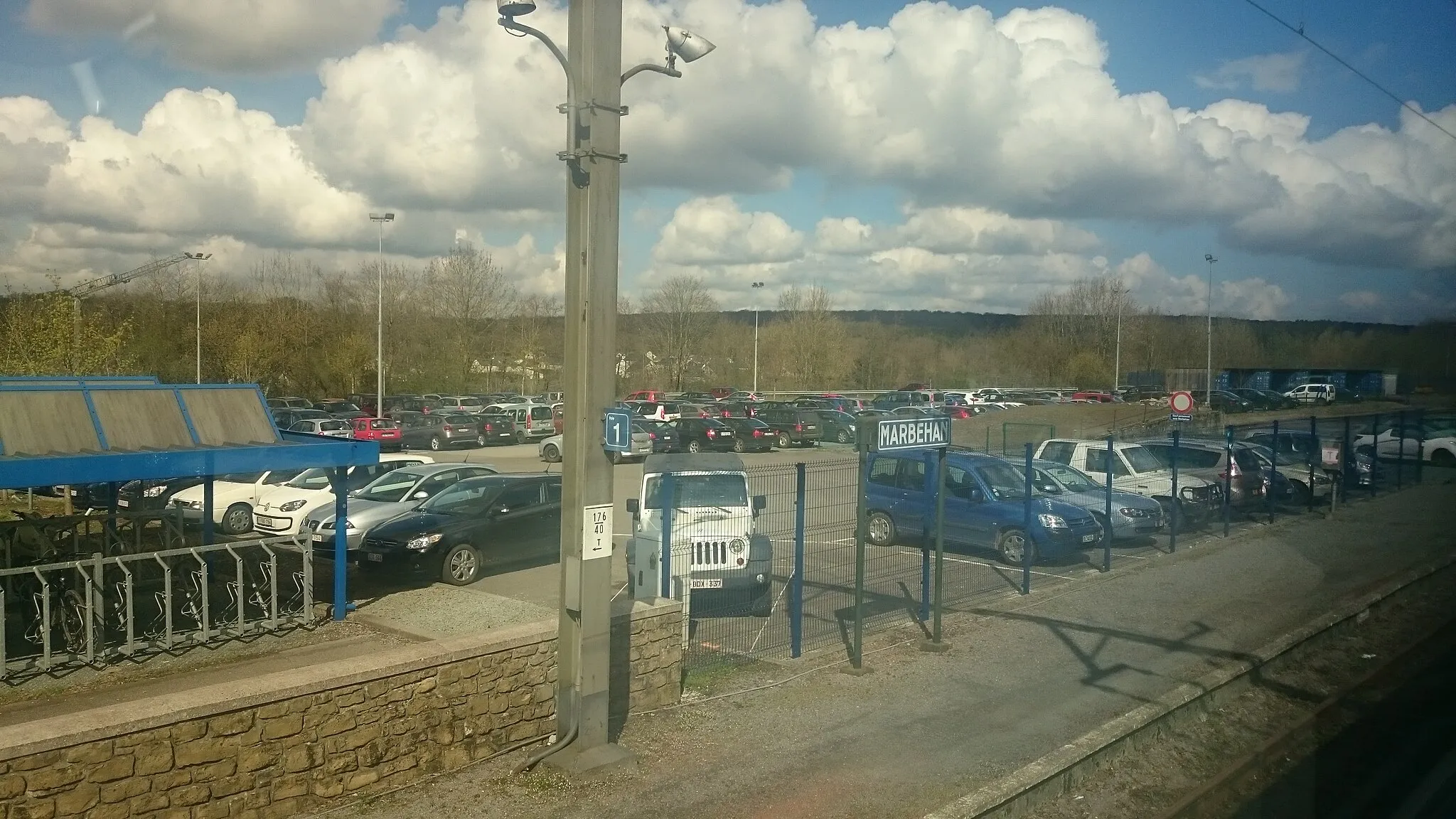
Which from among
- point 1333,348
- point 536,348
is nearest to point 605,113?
point 1333,348

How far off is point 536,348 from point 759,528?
52.7m

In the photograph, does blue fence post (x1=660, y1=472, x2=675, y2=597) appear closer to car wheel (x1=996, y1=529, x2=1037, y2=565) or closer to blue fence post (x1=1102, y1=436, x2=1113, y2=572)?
car wheel (x1=996, y1=529, x2=1037, y2=565)

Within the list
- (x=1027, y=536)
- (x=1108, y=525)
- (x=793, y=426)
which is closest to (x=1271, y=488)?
(x=1108, y=525)

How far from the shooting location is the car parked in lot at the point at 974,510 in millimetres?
14508

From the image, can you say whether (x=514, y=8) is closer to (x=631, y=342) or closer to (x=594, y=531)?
(x=594, y=531)

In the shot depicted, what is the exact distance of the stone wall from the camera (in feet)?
16.9

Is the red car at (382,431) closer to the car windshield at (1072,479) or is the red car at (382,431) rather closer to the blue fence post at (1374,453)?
the car windshield at (1072,479)

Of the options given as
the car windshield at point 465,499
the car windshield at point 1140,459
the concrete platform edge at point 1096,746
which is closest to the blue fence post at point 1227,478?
the car windshield at point 1140,459

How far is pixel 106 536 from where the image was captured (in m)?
12.9

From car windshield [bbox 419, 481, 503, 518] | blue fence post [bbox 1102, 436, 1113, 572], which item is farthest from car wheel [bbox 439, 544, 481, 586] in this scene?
blue fence post [bbox 1102, 436, 1113, 572]

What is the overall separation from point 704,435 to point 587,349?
32.4 m

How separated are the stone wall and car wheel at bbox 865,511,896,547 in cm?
820

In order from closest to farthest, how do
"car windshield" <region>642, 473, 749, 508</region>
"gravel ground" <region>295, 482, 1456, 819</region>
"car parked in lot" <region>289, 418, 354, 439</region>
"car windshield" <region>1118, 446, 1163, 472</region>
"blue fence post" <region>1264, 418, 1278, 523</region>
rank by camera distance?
1. "gravel ground" <region>295, 482, 1456, 819</region>
2. "car windshield" <region>642, 473, 749, 508</region>
3. "car windshield" <region>1118, 446, 1163, 472</region>
4. "blue fence post" <region>1264, 418, 1278, 523</region>
5. "car parked in lot" <region>289, 418, 354, 439</region>

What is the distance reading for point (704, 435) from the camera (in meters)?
39.3
